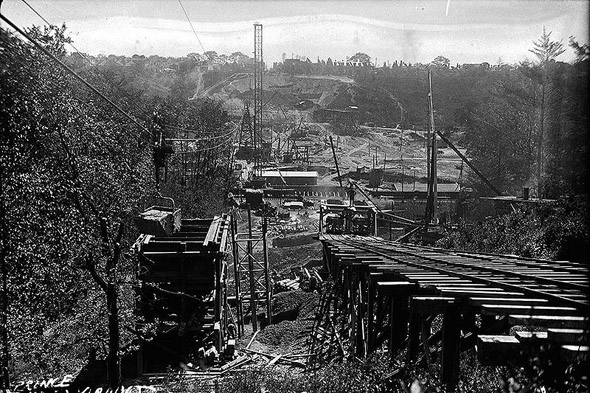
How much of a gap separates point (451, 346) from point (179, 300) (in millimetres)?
8696

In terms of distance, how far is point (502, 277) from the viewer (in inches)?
199

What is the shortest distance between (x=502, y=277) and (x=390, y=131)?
3036 inches

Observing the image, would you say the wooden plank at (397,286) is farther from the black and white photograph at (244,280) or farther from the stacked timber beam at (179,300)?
the stacked timber beam at (179,300)

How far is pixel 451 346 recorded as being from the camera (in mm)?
4121

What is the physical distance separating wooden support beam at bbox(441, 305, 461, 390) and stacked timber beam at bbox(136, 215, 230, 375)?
7.96m

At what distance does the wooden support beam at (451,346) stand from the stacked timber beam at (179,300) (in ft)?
26.1

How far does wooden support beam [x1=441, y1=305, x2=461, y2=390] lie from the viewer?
4.09 m

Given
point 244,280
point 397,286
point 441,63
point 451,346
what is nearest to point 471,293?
point 451,346

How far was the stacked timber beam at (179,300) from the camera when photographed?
11648 mm

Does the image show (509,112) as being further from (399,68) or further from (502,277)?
(399,68)

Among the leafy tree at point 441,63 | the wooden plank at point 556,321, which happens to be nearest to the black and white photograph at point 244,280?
the wooden plank at point 556,321

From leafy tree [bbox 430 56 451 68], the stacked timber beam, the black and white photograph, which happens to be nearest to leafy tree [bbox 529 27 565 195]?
the black and white photograph

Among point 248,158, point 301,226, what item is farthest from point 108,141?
point 248,158

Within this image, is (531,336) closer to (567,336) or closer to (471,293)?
(567,336)
